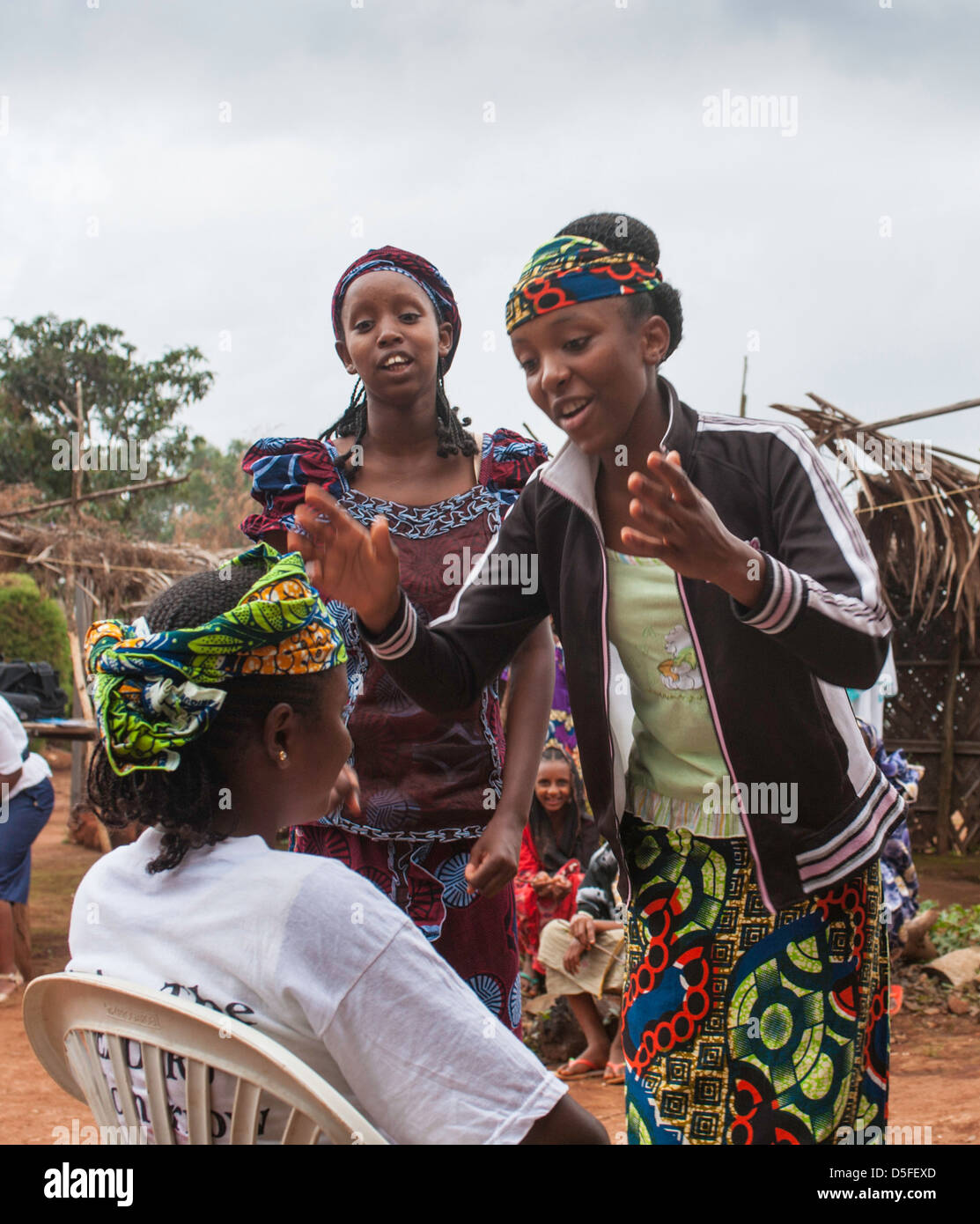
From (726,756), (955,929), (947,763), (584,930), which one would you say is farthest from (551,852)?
(947,763)

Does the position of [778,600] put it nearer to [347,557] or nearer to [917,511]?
[347,557]

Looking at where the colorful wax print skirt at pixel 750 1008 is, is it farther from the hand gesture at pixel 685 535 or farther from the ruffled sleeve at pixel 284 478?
the ruffled sleeve at pixel 284 478

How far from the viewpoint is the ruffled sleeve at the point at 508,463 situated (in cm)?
251

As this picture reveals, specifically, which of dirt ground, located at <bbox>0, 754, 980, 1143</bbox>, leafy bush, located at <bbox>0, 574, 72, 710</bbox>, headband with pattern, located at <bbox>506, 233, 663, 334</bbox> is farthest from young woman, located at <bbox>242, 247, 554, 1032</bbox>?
leafy bush, located at <bbox>0, 574, 72, 710</bbox>

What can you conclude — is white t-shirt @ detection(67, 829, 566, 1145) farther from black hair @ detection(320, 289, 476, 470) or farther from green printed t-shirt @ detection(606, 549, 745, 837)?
black hair @ detection(320, 289, 476, 470)

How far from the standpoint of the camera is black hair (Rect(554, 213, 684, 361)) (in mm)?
2043

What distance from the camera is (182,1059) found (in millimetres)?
1304

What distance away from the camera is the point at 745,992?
1.95 meters

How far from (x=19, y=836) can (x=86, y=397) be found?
1926 cm

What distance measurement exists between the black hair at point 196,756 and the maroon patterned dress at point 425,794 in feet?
2.30
